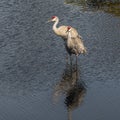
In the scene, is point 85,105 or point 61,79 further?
point 61,79

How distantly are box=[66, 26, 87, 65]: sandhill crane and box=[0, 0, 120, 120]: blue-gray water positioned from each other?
2.08 feet

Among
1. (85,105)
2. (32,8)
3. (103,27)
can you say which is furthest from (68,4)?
(85,105)

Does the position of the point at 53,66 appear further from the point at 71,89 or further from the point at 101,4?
the point at 101,4

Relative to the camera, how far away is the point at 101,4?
32406 mm

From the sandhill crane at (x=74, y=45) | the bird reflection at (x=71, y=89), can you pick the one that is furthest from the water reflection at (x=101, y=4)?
the bird reflection at (x=71, y=89)

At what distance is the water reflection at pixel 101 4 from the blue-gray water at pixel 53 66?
637 millimetres

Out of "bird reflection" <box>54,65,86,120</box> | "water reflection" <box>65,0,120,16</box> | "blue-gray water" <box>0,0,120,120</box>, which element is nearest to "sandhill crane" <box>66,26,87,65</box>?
"blue-gray water" <box>0,0,120,120</box>

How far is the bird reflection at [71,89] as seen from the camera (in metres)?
20.1

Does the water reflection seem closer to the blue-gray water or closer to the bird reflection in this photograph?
the blue-gray water

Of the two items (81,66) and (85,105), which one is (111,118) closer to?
(85,105)

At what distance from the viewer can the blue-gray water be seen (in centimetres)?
1944

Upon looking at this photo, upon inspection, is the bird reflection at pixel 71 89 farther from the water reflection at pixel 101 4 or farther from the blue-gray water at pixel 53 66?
the water reflection at pixel 101 4

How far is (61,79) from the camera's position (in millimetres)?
22391

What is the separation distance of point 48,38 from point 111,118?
31.0ft
